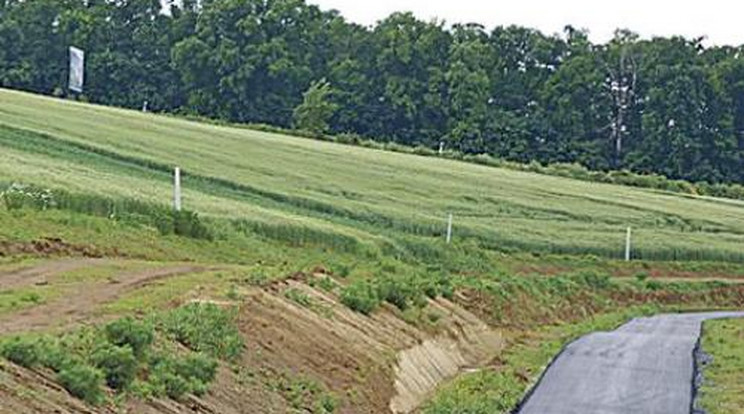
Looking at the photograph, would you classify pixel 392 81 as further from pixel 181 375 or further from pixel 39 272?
pixel 181 375

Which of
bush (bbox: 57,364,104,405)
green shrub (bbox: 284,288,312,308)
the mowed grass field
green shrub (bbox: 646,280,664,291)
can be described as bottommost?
green shrub (bbox: 646,280,664,291)

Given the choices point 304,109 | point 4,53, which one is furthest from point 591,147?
point 4,53

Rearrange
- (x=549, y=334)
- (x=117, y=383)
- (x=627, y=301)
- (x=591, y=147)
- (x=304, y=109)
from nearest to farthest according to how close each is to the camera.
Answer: (x=117, y=383), (x=549, y=334), (x=627, y=301), (x=304, y=109), (x=591, y=147)

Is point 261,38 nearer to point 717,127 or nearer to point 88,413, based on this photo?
point 717,127

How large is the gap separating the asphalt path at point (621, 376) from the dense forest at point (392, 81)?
246 ft

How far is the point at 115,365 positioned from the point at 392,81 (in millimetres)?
101246

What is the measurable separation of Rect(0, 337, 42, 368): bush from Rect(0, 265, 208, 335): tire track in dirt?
202cm

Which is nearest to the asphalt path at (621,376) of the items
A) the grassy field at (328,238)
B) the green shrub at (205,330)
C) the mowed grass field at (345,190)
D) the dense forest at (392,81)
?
the grassy field at (328,238)

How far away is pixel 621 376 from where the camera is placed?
74.6 ft

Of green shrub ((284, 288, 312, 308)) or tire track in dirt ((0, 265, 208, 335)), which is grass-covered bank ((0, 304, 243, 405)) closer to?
tire track in dirt ((0, 265, 208, 335))

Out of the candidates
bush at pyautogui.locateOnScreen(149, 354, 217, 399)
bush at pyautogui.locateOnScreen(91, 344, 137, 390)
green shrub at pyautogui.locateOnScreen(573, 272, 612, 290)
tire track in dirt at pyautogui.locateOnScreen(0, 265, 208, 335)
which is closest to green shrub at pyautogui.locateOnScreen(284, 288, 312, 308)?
tire track in dirt at pyautogui.locateOnScreen(0, 265, 208, 335)

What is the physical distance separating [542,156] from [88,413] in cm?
9924

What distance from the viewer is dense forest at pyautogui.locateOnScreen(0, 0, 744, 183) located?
110m

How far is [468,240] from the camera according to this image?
45.1 metres
